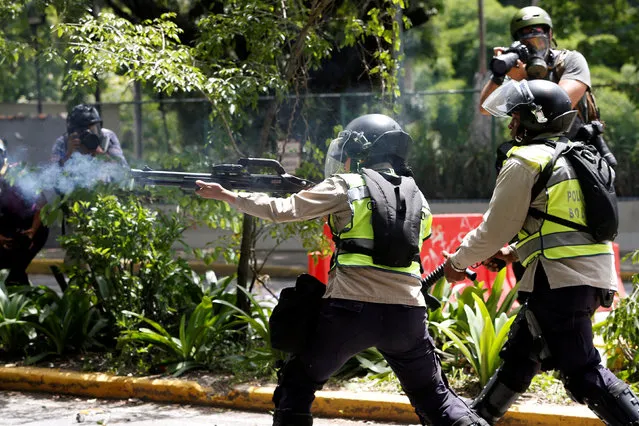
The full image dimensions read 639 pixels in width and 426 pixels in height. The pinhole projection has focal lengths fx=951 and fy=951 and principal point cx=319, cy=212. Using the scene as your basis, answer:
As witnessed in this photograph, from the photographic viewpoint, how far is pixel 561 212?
422cm

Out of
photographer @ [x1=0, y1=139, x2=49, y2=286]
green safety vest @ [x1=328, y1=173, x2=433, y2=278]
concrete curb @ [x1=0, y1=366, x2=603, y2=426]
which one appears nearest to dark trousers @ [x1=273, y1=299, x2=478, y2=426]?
green safety vest @ [x1=328, y1=173, x2=433, y2=278]

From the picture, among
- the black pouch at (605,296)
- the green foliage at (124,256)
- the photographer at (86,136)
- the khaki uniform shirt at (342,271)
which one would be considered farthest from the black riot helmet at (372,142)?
the photographer at (86,136)

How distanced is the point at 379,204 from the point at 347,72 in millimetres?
10141

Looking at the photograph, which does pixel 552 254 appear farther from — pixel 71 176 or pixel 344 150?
pixel 71 176

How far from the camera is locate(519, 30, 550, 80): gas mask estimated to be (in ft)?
18.5

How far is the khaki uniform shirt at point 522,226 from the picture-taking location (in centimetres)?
422

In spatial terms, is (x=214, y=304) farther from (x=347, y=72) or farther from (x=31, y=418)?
(x=347, y=72)

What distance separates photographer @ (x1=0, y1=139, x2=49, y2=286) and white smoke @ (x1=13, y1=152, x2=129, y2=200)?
Result: 130 cm

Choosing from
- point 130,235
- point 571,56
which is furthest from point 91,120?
point 571,56

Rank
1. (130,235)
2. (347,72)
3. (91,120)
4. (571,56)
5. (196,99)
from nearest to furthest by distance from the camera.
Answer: (571,56)
(130,235)
(91,120)
(347,72)
(196,99)

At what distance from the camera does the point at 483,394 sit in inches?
183

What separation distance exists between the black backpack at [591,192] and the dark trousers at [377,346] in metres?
0.78

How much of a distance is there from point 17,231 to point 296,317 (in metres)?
4.91

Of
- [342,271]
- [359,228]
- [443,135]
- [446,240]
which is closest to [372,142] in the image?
[359,228]
